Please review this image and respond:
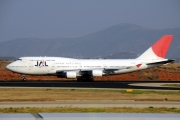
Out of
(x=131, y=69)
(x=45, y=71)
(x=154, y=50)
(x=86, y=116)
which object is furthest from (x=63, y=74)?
(x=86, y=116)

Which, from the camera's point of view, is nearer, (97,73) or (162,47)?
(97,73)

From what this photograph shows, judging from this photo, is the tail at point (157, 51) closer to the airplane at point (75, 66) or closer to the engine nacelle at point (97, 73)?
the airplane at point (75, 66)

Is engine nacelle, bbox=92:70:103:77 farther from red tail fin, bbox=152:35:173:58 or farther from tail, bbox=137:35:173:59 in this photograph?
red tail fin, bbox=152:35:173:58

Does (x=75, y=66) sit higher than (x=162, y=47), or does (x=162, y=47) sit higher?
(x=162, y=47)

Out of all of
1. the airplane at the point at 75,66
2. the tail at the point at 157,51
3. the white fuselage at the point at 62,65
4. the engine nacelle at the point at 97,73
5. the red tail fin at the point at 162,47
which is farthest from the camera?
the red tail fin at the point at 162,47

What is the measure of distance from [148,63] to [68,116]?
2244 inches

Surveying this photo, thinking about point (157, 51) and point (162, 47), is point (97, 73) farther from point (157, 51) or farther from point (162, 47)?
point (162, 47)

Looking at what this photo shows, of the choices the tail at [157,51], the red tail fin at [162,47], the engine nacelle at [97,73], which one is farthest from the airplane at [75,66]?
the red tail fin at [162,47]

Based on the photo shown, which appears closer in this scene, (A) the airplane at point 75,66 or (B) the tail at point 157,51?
(A) the airplane at point 75,66

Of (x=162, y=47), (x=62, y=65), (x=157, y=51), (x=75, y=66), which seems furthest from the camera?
(x=162, y=47)

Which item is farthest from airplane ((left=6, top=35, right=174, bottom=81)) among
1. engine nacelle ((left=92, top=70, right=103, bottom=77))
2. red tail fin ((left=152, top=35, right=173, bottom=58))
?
red tail fin ((left=152, top=35, right=173, bottom=58))

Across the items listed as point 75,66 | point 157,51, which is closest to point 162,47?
point 157,51

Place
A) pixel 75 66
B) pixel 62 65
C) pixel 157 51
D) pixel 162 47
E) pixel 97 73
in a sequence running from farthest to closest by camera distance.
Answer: pixel 162 47
pixel 157 51
pixel 75 66
pixel 62 65
pixel 97 73

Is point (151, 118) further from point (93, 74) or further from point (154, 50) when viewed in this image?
point (154, 50)
